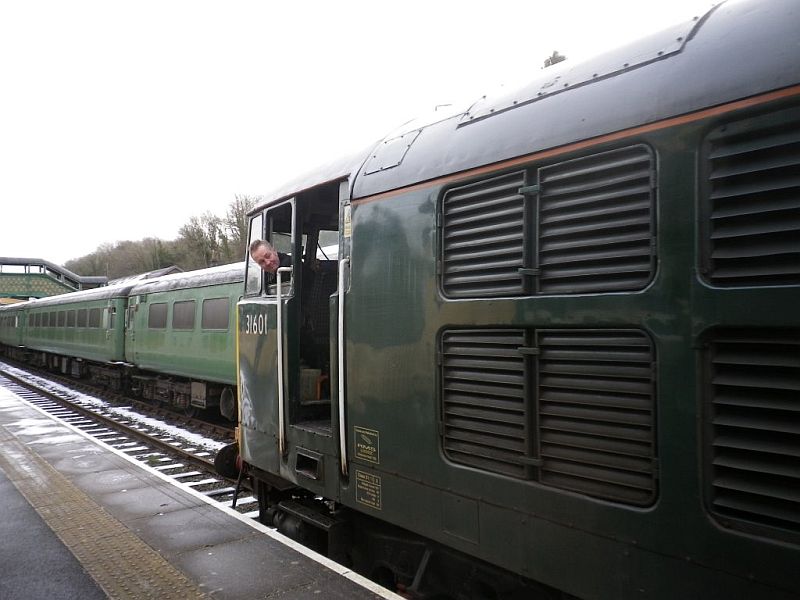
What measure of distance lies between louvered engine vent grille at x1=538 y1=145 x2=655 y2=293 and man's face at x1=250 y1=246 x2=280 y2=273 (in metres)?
2.31

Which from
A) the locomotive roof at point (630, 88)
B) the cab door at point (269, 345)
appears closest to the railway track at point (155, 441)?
the cab door at point (269, 345)

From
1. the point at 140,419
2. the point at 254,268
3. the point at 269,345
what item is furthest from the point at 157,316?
the point at 269,345

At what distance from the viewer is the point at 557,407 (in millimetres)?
2320

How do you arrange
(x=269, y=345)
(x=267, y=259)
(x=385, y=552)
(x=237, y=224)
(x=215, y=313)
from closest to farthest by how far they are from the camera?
(x=385, y=552) < (x=267, y=259) < (x=269, y=345) < (x=215, y=313) < (x=237, y=224)

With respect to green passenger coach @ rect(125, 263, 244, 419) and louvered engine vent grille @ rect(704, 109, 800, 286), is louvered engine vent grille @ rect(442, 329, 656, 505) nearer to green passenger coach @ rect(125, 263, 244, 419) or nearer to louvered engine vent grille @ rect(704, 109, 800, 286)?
louvered engine vent grille @ rect(704, 109, 800, 286)

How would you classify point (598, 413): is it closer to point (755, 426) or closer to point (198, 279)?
point (755, 426)

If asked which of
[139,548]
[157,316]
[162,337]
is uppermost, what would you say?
[157,316]

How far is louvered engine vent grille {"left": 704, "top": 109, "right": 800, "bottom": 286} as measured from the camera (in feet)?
5.75

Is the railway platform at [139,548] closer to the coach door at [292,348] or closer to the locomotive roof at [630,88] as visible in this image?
the coach door at [292,348]

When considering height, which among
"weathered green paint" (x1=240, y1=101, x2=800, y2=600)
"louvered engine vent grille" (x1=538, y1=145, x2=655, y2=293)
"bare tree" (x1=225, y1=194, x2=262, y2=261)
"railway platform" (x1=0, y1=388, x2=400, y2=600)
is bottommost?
"railway platform" (x1=0, y1=388, x2=400, y2=600)

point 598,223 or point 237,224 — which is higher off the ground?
point 237,224

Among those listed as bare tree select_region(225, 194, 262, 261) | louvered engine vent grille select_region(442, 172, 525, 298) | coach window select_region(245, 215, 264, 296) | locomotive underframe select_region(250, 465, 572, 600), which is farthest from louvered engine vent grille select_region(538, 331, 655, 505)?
bare tree select_region(225, 194, 262, 261)

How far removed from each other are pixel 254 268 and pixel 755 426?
381 cm

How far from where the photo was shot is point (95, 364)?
62.4 feet
